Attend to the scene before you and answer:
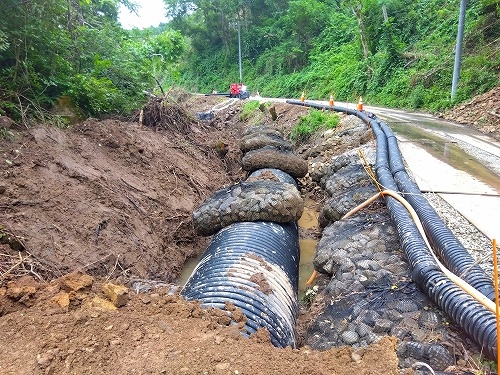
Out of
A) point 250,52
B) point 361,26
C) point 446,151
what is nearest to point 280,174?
point 446,151

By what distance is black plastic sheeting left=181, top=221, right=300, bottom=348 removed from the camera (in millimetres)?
3135

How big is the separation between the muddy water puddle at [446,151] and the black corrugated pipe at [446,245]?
167 cm

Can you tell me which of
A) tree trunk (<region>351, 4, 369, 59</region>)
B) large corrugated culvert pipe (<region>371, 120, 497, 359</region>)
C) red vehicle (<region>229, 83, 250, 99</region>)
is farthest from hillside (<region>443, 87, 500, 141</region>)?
red vehicle (<region>229, 83, 250, 99</region>)

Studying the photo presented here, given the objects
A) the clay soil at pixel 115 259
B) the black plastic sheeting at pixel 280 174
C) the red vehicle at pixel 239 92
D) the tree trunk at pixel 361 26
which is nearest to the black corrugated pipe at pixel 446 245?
the clay soil at pixel 115 259

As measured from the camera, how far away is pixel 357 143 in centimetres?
920

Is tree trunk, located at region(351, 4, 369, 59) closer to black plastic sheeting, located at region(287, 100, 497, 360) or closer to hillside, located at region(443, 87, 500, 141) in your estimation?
hillside, located at region(443, 87, 500, 141)

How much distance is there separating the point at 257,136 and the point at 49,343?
7.49m

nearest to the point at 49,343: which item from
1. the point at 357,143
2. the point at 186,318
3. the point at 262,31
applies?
the point at 186,318

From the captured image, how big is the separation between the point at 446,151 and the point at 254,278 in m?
6.43

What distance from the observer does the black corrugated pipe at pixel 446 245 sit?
298cm

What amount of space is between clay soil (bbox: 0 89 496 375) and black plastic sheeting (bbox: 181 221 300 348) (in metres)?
0.28

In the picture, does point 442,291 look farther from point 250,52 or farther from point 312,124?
point 250,52

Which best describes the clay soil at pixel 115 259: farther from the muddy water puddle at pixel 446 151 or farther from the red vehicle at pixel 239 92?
the red vehicle at pixel 239 92

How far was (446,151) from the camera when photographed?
805 centimetres
